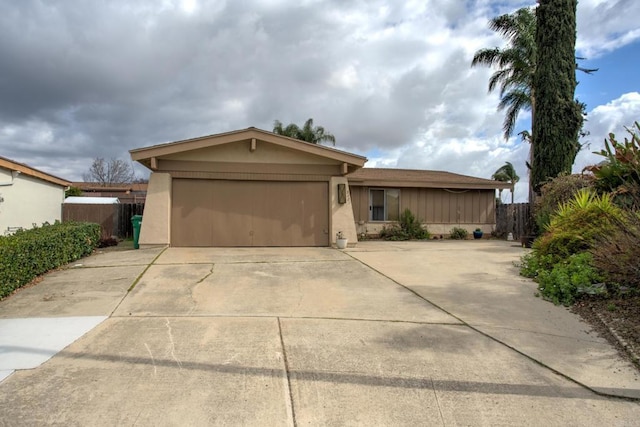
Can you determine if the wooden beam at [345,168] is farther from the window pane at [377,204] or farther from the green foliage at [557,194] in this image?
the green foliage at [557,194]

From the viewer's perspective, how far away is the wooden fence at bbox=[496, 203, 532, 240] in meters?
18.9

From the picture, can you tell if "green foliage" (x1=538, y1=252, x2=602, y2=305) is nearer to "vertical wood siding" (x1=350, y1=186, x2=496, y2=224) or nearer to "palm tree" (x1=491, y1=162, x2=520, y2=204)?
"vertical wood siding" (x1=350, y1=186, x2=496, y2=224)

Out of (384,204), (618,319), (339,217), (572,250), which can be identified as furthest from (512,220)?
(618,319)

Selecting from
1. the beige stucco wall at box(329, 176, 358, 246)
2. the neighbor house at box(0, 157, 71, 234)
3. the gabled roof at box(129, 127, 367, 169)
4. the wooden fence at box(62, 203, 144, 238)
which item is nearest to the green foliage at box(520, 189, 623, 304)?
the beige stucco wall at box(329, 176, 358, 246)

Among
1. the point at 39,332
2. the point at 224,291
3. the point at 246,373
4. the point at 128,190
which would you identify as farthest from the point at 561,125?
the point at 128,190

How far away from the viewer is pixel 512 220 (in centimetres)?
1911

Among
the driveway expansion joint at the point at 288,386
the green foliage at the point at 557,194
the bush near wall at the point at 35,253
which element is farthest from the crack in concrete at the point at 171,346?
the green foliage at the point at 557,194

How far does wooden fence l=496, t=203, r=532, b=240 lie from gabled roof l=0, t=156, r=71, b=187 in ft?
58.1

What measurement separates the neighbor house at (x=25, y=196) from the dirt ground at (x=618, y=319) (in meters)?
13.3

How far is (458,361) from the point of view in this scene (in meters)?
4.26

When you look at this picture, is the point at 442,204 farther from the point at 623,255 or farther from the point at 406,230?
the point at 623,255

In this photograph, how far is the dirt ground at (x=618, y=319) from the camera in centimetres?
469

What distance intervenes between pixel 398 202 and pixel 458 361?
46.0 feet

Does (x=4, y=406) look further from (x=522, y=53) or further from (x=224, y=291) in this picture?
(x=522, y=53)
